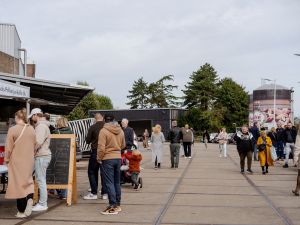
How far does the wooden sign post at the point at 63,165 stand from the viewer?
33.0ft

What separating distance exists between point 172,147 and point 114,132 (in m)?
11.0

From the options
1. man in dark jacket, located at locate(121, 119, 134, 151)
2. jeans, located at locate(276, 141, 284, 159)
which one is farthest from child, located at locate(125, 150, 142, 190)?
jeans, located at locate(276, 141, 284, 159)

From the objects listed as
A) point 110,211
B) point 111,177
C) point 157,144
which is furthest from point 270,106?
point 110,211

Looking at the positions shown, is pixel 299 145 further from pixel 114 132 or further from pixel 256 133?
pixel 256 133

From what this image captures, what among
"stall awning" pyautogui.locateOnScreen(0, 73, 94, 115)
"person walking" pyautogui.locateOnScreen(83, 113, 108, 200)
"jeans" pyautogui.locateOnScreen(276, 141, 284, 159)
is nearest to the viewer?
"person walking" pyautogui.locateOnScreen(83, 113, 108, 200)

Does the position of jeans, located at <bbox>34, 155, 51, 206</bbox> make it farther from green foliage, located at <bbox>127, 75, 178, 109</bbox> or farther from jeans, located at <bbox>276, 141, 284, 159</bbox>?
green foliage, located at <bbox>127, 75, 178, 109</bbox>

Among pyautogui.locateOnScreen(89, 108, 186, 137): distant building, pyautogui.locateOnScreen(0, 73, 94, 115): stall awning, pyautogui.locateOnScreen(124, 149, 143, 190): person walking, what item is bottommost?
pyautogui.locateOnScreen(124, 149, 143, 190): person walking

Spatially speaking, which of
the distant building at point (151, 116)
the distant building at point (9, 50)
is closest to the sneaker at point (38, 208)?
the distant building at point (9, 50)

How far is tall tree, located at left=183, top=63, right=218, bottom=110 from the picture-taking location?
103 m

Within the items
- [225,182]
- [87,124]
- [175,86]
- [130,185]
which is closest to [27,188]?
[130,185]

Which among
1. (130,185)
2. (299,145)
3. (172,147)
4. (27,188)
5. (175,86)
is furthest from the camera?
(175,86)

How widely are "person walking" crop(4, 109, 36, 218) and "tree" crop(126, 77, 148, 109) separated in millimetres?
120326

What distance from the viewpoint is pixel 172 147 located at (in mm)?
20078

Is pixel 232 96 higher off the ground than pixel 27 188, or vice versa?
pixel 232 96
